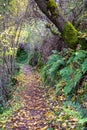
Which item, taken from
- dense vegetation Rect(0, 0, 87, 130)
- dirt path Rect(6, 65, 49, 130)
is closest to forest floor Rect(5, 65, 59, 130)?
dirt path Rect(6, 65, 49, 130)

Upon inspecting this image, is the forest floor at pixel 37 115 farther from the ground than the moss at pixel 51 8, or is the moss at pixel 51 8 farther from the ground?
the moss at pixel 51 8

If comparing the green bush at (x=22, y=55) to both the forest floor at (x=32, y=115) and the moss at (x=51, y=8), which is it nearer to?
the forest floor at (x=32, y=115)

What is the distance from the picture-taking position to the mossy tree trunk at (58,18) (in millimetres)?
7691

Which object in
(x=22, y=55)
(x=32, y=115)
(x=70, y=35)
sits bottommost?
(x=32, y=115)

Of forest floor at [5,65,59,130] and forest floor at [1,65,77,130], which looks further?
forest floor at [5,65,59,130]

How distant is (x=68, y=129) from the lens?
19.1ft

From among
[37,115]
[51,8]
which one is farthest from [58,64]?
[51,8]

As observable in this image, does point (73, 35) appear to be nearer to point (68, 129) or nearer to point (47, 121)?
point (47, 121)

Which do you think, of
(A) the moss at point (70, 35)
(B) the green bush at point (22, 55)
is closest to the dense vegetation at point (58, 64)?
(A) the moss at point (70, 35)

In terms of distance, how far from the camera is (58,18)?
784cm

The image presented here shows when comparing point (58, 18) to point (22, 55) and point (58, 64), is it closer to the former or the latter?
point (58, 64)

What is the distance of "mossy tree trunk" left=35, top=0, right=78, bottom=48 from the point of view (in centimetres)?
769

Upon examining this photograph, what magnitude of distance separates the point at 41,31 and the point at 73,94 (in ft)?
49.7

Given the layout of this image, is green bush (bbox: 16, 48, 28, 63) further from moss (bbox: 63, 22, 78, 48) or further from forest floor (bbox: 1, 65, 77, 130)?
moss (bbox: 63, 22, 78, 48)
